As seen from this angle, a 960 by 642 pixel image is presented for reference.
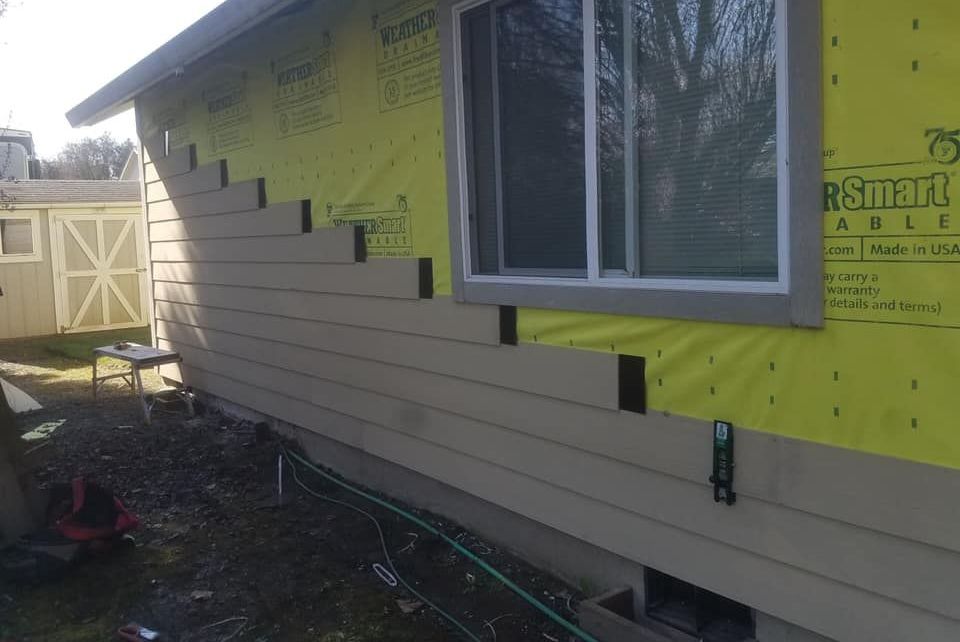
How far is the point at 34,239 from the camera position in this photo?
14391mm

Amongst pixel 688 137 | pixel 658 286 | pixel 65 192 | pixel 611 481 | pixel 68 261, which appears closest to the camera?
pixel 688 137

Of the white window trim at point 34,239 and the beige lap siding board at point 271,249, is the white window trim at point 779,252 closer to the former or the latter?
the beige lap siding board at point 271,249

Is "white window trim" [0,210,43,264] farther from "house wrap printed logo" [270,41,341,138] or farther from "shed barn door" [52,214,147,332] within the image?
"house wrap printed logo" [270,41,341,138]

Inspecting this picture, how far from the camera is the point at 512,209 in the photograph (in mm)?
Answer: 4086

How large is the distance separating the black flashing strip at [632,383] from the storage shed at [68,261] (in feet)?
42.2

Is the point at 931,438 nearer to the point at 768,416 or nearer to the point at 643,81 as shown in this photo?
the point at 768,416

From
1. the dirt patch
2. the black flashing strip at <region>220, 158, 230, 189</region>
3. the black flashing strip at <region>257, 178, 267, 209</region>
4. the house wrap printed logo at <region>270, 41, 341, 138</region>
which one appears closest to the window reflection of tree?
the dirt patch

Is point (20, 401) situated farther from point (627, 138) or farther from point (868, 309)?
point (868, 309)

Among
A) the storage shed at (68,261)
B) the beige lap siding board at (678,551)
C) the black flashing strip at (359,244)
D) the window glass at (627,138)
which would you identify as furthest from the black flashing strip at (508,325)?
the storage shed at (68,261)

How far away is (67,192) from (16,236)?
1.63m

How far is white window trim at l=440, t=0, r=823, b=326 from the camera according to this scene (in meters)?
2.63

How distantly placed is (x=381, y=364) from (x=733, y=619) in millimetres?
2782

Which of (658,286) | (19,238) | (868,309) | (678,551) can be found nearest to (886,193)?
(868,309)

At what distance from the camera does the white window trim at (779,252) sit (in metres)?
2.63
